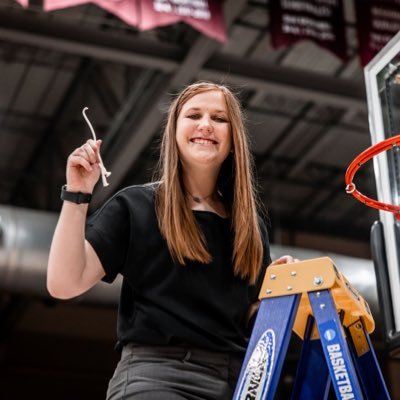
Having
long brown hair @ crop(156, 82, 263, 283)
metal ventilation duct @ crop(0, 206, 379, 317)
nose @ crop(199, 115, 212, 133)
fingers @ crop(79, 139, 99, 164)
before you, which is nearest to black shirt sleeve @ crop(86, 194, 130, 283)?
long brown hair @ crop(156, 82, 263, 283)

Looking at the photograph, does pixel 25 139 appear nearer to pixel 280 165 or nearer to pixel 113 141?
pixel 113 141

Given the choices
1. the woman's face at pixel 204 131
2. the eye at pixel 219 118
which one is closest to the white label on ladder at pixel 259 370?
the woman's face at pixel 204 131

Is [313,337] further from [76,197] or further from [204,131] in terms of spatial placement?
[76,197]

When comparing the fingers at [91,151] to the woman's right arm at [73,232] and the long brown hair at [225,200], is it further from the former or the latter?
the long brown hair at [225,200]

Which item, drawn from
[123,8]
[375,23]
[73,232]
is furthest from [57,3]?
[73,232]

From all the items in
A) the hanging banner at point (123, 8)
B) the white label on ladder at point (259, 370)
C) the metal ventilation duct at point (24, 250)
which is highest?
the hanging banner at point (123, 8)

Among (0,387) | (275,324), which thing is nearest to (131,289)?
(275,324)

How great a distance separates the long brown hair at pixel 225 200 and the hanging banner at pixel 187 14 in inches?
137

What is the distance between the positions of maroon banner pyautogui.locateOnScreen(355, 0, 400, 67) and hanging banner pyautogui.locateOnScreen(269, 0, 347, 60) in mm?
189

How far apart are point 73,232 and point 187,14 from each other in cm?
418

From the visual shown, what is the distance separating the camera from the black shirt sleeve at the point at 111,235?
2.28 meters

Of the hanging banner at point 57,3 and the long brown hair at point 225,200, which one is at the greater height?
the hanging banner at point 57,3

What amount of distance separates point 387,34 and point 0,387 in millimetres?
9328

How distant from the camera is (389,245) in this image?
359 centimetres
